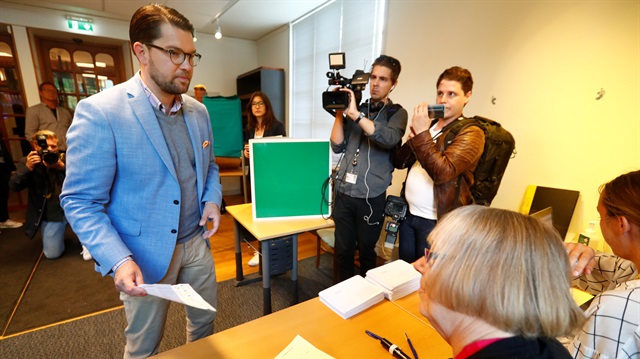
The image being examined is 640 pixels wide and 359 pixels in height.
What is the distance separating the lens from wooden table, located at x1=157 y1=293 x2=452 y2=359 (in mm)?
855

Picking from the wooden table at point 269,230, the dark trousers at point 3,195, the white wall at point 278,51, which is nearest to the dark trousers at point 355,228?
the wooden table at point 269,230

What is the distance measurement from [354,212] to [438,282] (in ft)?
4.09

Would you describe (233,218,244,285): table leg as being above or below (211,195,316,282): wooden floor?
above

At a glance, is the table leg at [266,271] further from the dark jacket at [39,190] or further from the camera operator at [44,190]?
the dark jacket at [39,190]

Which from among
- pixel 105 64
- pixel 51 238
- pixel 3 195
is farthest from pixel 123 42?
pixel 51 238

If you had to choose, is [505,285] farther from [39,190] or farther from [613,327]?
[39,190]

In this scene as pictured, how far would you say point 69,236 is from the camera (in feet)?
11.2

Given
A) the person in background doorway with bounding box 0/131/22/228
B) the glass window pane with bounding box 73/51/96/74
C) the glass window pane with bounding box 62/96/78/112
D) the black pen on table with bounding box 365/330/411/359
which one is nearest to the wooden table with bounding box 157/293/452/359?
the black pen on table with bounding box 365/330/411/359

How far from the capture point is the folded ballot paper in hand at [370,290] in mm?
1045

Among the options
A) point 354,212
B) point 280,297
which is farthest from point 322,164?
point 280,297

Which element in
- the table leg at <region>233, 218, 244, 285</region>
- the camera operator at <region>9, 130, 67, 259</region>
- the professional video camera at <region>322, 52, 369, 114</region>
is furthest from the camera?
the camera operator at <region>9, 130, 67, 259</region>

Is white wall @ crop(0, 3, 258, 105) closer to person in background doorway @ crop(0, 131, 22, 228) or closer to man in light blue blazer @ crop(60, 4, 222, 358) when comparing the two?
person in background doorway @ crop(0, 131, 22, 228)

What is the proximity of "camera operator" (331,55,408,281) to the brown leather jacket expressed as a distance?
0.26 metres

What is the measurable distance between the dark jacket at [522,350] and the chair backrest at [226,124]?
374 centimetres
